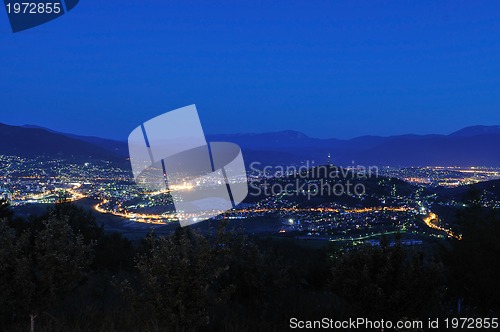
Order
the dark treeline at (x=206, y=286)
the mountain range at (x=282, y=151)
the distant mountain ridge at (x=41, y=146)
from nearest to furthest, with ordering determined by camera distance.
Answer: the dark treeline at (x=206, y=286), the distant mountain ridge at (x=41, y=146), the mountain range at (x=282, y=151)

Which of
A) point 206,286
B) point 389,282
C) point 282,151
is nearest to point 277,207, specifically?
point 389,282

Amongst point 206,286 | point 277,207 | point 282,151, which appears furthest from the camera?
point 282,151

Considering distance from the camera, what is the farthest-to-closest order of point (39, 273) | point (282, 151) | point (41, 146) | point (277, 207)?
point (282, 151)
point (41, 146)
point (277, 207)
point (39, 273)

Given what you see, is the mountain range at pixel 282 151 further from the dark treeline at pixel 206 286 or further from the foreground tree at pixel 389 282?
the foreground tree at pixel 389 282

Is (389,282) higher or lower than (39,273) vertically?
lower

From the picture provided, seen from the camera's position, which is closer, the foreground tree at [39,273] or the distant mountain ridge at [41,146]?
the foreground tree at [39,273]

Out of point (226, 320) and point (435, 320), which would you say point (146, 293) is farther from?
point (435, 320)

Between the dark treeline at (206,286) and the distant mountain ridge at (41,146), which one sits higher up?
the distant mountain ridge at (41,146)

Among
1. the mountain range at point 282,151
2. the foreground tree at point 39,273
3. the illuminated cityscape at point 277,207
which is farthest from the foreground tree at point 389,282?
the mountain range at point 282,151

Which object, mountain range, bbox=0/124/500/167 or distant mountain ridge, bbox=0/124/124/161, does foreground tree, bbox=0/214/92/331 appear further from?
mountain range, bbox=0/124/500/167

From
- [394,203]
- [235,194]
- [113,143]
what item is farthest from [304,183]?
[113,143]

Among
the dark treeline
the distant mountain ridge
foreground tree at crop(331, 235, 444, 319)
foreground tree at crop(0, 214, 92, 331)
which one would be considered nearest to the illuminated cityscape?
the distant mountain ridge

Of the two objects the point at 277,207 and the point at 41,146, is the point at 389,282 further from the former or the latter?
the point at 41,146
